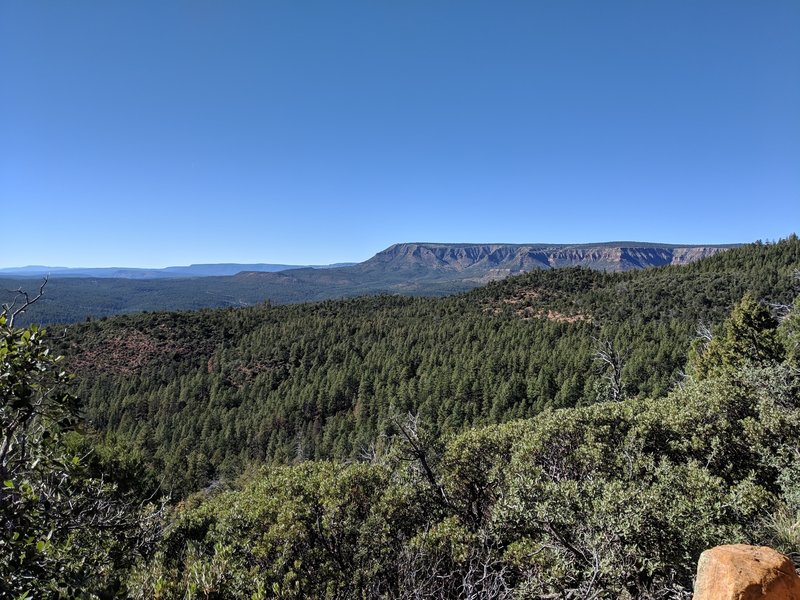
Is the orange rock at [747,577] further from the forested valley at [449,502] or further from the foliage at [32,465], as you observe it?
the foliage at [32,465]

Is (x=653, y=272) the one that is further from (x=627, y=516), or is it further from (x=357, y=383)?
(x=627, y=516)

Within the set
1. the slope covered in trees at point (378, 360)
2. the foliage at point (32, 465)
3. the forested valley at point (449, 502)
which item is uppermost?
the foliage at point (32, 465)

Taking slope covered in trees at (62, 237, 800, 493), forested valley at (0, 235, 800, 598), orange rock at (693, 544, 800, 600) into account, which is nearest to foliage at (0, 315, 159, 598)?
forested valley at (0, 235, 800, 598)

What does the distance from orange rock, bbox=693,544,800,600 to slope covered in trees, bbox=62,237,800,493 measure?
2361cm

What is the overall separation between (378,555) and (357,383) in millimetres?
63491

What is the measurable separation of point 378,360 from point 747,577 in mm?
72455

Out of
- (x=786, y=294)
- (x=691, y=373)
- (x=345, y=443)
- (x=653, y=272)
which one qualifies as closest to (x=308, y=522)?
A: (x=691, y=373)

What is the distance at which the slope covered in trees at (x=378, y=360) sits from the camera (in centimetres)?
5278

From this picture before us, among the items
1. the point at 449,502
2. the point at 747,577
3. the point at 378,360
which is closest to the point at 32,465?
the point at 747,577

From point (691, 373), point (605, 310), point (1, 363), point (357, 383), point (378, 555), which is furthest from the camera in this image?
point (605, 310)

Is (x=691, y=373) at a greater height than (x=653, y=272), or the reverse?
(x=653, y=272)

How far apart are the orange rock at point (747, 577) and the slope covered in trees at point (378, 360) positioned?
23.6 meters

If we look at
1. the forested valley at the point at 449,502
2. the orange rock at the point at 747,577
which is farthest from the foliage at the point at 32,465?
the orange rock at the point at 747,577

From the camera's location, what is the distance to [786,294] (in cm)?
6544
